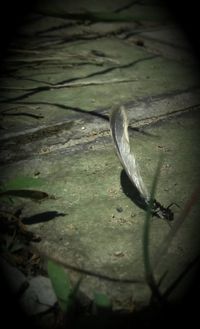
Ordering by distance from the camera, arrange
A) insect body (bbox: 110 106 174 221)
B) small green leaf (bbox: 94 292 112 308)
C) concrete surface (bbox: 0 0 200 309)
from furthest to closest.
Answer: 1. insect body (bbox: 110 106 174 221)
2. concrete surface (bbox: 0 0 200 309)
3. small green leaf (bbox: 94 292 112 308)

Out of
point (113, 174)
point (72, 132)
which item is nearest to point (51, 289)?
point (113, 174)

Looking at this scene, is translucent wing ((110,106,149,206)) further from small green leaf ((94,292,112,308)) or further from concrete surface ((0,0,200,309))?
small green leaf ((94,292,112,308))

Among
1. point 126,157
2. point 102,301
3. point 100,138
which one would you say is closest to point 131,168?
point 126,157

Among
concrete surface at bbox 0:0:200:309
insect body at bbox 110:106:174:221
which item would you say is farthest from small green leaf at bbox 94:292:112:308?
insect body at bbox 110:106:174:221

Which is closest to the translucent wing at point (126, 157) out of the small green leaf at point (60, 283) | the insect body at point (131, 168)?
the insect body at point (131, 168)

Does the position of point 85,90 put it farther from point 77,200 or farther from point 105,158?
point 77,200

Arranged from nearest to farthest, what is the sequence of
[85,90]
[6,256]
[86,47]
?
[6,256], [85,90], [86,47]

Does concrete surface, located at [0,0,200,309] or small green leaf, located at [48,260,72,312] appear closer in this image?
small green leaf, located at [48,260,72,312]
